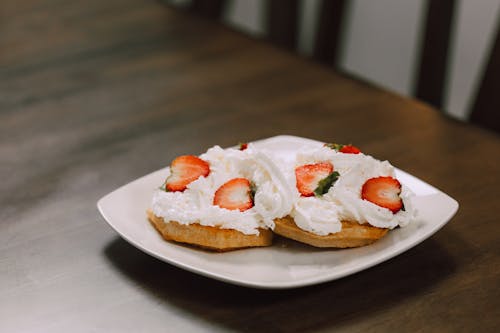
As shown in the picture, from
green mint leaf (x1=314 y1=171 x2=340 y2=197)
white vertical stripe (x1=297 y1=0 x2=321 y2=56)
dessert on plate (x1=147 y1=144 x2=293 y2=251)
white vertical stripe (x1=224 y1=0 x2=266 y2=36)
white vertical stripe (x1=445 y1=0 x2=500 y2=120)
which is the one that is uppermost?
green mint leaf (x1=314 y1=171 x2=340 y2=197)

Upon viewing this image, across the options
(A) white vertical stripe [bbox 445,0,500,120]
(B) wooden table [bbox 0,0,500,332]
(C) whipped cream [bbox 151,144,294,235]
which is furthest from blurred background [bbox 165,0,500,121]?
(C) whipped cream [bbox 151,144,294,235]

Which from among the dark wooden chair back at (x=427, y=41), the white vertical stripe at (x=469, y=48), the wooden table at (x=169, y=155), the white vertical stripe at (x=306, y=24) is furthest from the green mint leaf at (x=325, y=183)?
the white vertical stripe at (x=306, y=24)

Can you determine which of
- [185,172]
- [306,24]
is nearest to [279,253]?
[185,172]

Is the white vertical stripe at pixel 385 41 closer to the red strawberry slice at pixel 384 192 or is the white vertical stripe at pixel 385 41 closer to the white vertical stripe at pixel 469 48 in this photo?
the white vertical stripe at pixel 469 48

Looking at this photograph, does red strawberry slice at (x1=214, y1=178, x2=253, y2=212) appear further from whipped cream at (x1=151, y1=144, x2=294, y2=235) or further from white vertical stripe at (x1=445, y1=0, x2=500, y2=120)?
white vertical stripe at (x1=445, y1=0, x2=500, y2=120)

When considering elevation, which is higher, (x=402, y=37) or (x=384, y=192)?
(x=384, y=192)

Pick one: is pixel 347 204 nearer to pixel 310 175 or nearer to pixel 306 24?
pixel 310 175

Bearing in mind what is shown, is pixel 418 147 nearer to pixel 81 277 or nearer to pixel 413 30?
pixel 81 277
